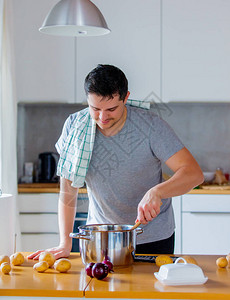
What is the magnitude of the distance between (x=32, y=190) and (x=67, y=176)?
1.44m

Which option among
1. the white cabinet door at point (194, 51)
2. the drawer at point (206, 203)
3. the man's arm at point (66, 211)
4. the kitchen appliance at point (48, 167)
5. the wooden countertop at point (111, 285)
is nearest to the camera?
the wooden countertop at point (111, 285)

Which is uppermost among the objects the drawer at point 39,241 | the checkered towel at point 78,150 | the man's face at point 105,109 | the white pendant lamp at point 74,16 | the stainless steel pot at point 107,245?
the white pendant lamp at point 74,16

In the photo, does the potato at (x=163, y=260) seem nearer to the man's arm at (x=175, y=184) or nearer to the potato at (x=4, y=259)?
the man's arm at (x=175, y=184)

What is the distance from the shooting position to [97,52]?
349 centimetres

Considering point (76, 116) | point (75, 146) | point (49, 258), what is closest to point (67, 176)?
point (75, 146)

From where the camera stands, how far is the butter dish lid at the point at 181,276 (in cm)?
133

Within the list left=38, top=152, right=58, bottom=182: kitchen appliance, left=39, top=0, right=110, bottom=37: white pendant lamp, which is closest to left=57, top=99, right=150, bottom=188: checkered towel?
left=39, top=0, right=110, bottom=37: white pendant lamp

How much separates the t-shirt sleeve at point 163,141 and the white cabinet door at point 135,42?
163 centimetres

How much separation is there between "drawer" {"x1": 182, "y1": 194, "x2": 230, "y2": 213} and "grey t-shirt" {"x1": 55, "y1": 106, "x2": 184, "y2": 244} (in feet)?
4.10

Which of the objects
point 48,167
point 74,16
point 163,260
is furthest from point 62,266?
A: point 48,167

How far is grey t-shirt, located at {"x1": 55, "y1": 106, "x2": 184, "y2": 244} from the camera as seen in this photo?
1.84 m

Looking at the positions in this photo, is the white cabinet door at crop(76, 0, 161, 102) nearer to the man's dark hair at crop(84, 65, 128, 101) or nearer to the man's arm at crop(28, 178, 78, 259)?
the man's arm at crop(28, 178, 78, 259)

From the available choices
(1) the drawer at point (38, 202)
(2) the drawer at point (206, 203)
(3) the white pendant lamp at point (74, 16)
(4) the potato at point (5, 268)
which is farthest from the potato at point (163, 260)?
(1) the drawer at point (38, 202)

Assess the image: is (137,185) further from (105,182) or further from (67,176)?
(67,176)
